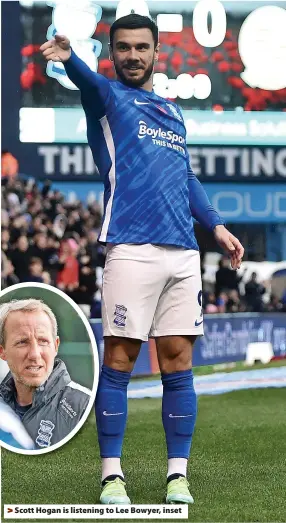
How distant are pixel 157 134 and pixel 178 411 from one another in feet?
3.09

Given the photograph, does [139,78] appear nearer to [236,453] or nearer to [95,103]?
[95,103]

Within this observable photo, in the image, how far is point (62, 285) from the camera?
24.0 ft

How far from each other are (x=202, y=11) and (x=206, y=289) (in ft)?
9.20

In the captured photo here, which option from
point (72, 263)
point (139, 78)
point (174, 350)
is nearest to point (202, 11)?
point (139, 78)

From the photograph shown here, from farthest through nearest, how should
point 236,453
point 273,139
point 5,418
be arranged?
1. point 273,139
2. point 236,453
3. point 5,418

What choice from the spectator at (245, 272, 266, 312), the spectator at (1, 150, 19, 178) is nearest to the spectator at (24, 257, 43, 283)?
the spectator at (1, 150, 19, 178)

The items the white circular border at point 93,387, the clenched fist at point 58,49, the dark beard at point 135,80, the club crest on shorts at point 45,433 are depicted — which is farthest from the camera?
the club crest on shorts at point 45,433

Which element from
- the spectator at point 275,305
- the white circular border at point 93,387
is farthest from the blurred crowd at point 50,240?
the white circular border at point 93,387

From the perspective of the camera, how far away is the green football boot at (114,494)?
3555 mm

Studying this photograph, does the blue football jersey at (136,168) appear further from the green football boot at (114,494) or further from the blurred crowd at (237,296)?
the blurred crowd at (237,296)

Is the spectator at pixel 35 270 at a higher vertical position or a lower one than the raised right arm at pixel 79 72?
lower

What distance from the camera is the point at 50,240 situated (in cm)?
746
